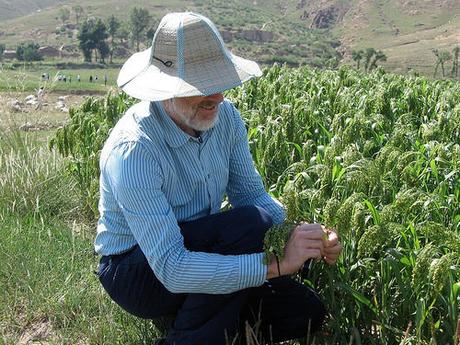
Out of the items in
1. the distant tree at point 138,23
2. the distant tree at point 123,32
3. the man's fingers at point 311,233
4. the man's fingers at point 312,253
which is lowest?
the distant tree at point 123,32

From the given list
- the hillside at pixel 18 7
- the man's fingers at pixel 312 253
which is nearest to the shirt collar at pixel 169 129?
the man's fingers at pixel 312 253

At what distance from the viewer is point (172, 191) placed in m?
2.54

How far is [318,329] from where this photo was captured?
108 inches

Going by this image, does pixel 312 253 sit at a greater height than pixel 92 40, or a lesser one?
greater

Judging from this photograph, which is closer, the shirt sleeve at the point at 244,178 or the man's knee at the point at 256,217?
the man's knee at the point at 256,217

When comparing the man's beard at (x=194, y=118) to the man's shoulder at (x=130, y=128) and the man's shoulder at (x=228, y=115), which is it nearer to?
the man's shoulder at (x=130, y=128)

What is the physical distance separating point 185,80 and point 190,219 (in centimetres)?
64

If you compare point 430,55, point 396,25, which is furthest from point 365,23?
point 430,55

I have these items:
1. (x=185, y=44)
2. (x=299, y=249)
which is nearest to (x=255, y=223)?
(x=299, y=249)

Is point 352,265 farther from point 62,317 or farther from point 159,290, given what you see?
point 62,317

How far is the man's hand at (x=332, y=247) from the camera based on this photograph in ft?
7.92

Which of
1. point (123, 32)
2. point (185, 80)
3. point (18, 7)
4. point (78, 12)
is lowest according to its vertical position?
point (18, 7)

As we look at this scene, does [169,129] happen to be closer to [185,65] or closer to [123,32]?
[185,65]

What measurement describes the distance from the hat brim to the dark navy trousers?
558 mm
